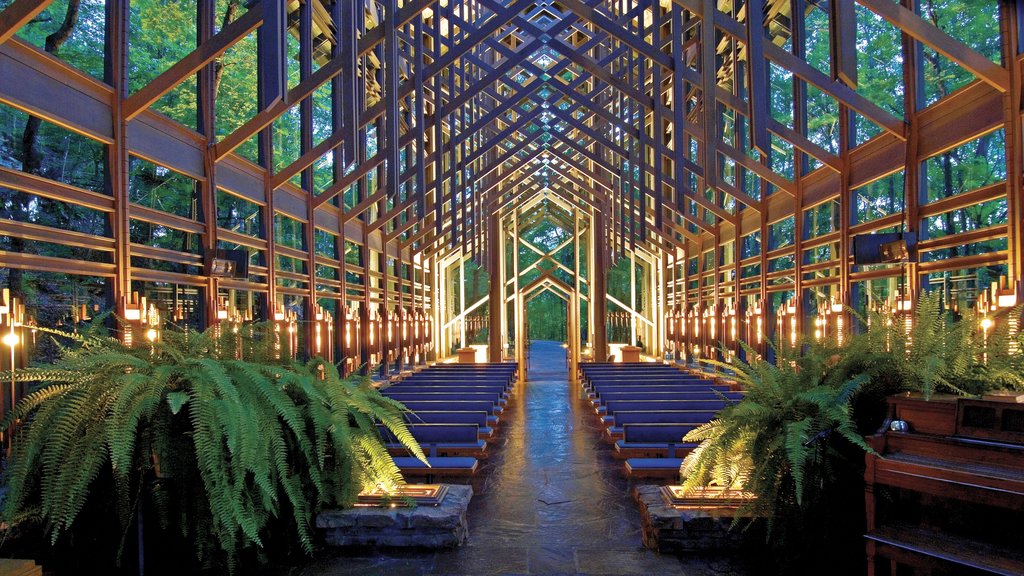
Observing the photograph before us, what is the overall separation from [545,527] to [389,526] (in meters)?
1.29

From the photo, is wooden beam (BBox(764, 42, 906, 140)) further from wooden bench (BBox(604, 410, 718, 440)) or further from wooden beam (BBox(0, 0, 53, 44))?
wooden beam (BBox(0, 0, 53, 44))

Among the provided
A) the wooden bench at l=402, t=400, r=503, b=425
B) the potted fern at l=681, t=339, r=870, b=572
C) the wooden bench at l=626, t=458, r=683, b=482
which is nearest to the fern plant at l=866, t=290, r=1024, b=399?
the potted fern at l=681, t=339, r=870, b=572

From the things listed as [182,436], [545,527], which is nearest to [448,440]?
[545,527]

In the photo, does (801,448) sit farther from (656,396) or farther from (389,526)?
(656,396)

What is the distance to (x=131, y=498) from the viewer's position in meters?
3.50

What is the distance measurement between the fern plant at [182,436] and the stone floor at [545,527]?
2.02ft

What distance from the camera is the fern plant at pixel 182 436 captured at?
3.16 metres

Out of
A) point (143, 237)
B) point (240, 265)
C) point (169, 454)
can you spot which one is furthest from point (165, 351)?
point (143, 237)

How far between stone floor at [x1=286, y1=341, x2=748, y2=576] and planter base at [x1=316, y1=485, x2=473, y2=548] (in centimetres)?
8

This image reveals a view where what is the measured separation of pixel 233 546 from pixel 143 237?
46.0 feet

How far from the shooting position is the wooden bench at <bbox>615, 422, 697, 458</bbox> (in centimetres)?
697

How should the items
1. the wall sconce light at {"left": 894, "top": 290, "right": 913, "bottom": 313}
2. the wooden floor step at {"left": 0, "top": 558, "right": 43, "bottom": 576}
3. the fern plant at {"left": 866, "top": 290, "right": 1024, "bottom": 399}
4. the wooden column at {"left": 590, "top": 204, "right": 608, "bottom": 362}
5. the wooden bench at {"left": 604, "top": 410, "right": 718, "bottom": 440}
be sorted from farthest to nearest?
the wooden column at {"left": 590, "top": 204, "right": 608, "bottom": 362} < the wall sconce light at {"left": 894, "top": 290, "right": 913, "bottom": 313} < the wooden bench at {"left": 604, "top": 410, "right": 718, "bottom": 440} < the fern plant at {"left": 866, "top": 290, "right": 1024, "bottom": 399} < the wooden floor step at {"left": 0, "top": 558, "right": 43, "bottom": 576}

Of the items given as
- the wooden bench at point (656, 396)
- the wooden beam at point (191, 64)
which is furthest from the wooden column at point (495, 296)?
the wooden beam at point (191, 64)

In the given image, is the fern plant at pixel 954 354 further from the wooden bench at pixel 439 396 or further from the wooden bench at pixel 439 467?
the wooden bench at pixel 439 396
